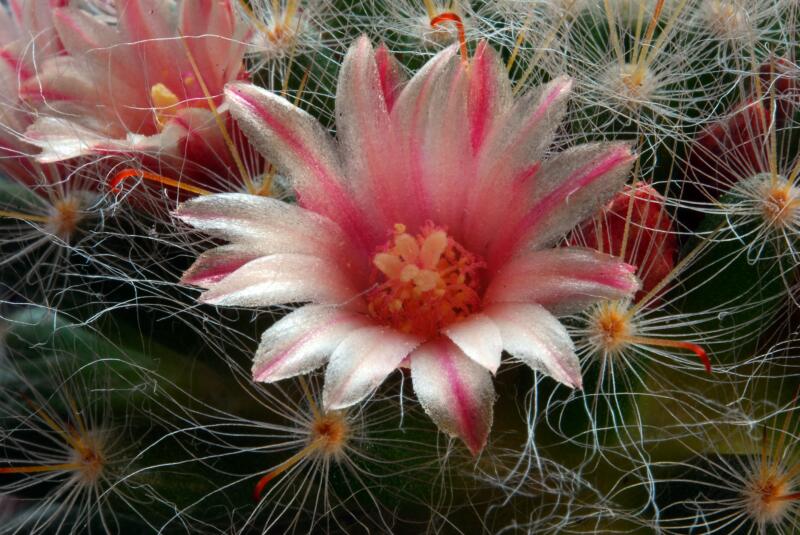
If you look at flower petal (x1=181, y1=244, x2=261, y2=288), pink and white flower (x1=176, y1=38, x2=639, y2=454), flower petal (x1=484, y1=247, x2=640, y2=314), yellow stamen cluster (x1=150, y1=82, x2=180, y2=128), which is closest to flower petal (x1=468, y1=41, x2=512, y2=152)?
pink and white flower (x1=176, y1=38, x2=639, y2=454)

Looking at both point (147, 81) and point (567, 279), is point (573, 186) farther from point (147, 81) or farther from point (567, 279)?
point (147, 81)

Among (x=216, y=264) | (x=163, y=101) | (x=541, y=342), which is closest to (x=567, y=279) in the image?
(x=541, y=342)

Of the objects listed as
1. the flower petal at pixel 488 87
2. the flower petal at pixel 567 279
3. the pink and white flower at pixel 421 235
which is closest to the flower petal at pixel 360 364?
the pink and white flower at pixel 421 235

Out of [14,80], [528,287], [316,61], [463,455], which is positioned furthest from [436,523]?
[14,80]

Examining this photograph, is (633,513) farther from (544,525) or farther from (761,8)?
(761,8)

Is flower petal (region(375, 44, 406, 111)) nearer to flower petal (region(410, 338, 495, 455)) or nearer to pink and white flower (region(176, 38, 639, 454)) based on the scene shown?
pink and white flower (region(176, 38, 639, 454))

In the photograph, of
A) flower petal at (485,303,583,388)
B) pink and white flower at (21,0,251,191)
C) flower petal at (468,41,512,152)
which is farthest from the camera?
pink and white flower at (21,0,251,191)
